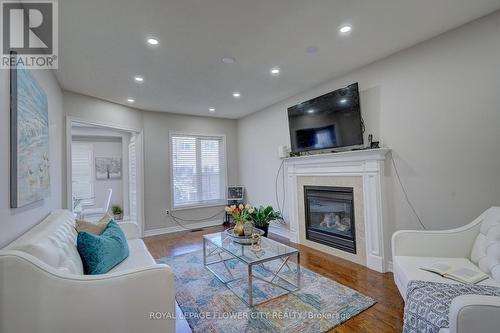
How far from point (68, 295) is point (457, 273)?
2480 millimetres

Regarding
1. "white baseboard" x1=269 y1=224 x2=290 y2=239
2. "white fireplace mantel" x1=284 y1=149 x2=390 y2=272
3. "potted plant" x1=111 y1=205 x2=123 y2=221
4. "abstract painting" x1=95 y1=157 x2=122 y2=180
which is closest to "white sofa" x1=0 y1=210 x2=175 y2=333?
"white fireplace mantel" x1=284 y1=149 x2=390 y2=272

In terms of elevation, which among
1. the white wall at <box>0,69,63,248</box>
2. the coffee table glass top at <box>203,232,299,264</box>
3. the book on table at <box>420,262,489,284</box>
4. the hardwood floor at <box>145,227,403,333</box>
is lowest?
the hardwood floor at <box>145,227,403,333</box>

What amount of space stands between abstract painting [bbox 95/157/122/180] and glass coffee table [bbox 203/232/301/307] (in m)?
4.95

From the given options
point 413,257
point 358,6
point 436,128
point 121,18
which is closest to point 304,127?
point 436,128

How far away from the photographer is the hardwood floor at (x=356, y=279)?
73.9 inches

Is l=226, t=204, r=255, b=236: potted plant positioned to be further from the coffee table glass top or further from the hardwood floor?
the hardwood floor

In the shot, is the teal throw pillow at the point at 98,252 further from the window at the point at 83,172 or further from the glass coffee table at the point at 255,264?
the window at the point at 83,172

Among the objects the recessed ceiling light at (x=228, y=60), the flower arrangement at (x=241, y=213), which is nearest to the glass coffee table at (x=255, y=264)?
the flower arrangement at (x=241, y=213)

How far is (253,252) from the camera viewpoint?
2.48 m

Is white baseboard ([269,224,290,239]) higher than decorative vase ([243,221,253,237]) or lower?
lower

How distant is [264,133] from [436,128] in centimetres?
306

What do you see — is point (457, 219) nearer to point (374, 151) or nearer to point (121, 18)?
point (374, 151)

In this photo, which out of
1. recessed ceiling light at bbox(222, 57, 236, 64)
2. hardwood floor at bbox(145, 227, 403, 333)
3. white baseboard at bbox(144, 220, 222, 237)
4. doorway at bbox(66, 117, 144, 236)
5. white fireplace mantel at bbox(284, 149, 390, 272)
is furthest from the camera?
doorway at bbox(66, 117, 144, 236)

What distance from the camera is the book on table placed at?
5.26 ft
